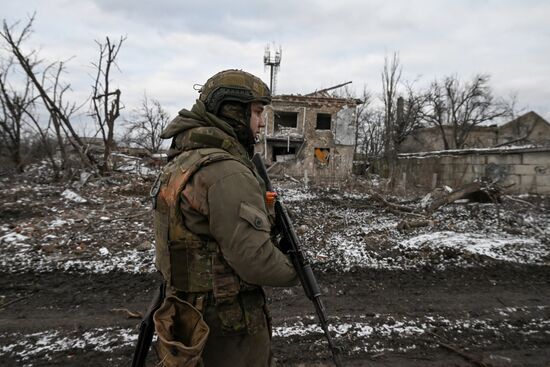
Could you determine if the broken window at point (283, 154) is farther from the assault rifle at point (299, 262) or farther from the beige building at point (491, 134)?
the assault rifle at point (299, 262)

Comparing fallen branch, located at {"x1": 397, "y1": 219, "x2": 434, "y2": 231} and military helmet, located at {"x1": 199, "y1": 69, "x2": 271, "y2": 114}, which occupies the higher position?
military helmet, located at {"x1": 199, "y1": 69, "x2": 271, "y2": 114}

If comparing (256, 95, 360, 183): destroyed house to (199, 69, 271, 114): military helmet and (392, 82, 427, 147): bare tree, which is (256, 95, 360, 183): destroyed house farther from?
(199, 69, 271, 114): military helmet

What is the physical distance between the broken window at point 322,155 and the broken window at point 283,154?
169 cm

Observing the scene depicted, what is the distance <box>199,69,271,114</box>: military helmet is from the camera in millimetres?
1808

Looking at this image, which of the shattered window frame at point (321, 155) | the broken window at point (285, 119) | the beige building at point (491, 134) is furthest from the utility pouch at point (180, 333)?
the beige building at point (491, 134)

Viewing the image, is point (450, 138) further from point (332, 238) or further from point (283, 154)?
point (332, 238)

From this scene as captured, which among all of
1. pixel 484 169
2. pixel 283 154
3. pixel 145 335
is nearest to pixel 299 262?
pixel 145 335

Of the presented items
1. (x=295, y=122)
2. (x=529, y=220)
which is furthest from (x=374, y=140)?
(x=529, y=220)

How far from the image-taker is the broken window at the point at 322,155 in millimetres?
24516

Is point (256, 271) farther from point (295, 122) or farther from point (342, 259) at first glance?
point (295, 122)

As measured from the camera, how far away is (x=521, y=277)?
5.11 meters

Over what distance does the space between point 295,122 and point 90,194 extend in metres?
18.2

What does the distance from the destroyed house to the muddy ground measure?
1545 centimetres

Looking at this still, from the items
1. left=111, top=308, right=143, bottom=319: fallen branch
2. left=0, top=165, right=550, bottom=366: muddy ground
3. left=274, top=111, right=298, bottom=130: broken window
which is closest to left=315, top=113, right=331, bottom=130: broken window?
left=274, top=111, right=298, bottom=130: broken window
